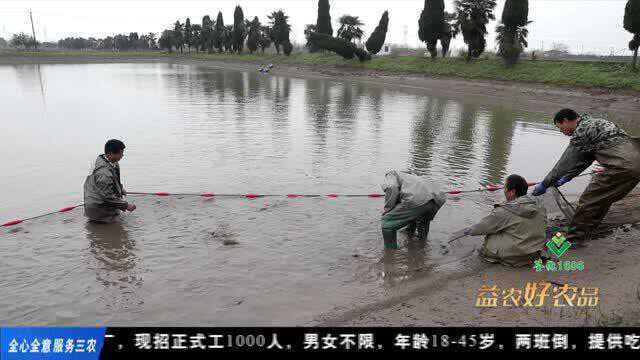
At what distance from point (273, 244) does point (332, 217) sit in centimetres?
136

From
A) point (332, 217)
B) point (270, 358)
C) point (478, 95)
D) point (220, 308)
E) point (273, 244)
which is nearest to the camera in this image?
point (270, 358)

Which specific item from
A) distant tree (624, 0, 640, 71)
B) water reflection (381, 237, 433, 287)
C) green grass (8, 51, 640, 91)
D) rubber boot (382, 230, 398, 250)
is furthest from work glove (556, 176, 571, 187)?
distant tree (624, 0, 640, 71)

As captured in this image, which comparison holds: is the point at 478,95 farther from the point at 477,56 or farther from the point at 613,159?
the point at 613,159

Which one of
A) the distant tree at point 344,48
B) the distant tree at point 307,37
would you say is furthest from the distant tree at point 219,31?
the distant tree at point 344,48

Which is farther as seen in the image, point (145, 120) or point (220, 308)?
point (145, 120)

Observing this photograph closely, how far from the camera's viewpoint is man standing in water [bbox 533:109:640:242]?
5594 millimetres

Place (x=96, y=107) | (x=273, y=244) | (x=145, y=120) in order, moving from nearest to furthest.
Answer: (x=273, y=244) < (x=145, y=120) < (x=96, y=107)

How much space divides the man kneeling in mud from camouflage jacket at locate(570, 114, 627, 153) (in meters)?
1.13

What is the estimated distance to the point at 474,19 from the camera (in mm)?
35125

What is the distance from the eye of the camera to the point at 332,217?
7.48 meters

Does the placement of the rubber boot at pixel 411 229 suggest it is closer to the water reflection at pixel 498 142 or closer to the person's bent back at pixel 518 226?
the person's bent back at pixel 518 226

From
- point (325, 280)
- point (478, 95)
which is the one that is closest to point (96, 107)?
point (325, 280)

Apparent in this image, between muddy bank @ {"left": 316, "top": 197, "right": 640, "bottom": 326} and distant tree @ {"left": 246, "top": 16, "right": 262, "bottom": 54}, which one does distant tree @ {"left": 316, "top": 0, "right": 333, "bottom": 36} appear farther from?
muddy bank @ {"left": 316, "top": 197, "right": 640, "bottom": 326}

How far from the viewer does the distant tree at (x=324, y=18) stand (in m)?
56.2
